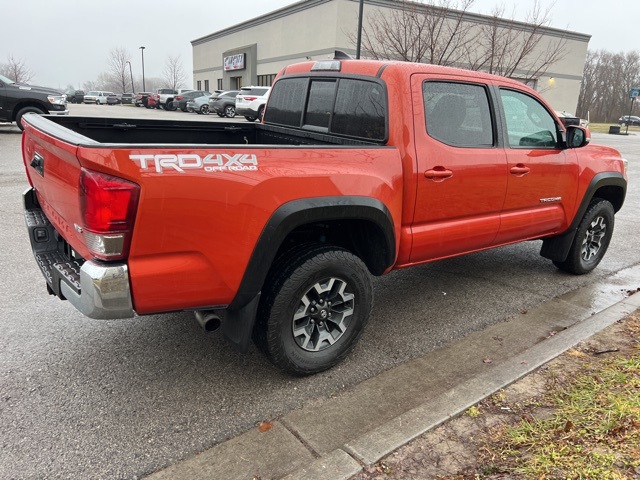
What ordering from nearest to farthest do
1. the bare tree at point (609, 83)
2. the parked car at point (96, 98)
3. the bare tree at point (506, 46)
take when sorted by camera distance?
the bare tree at point (506, 46), the parked car at point (96, 98), the bare tree at point (609, 83)

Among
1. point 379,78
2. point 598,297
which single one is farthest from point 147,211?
point 598,297

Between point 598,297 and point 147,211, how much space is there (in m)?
4.32

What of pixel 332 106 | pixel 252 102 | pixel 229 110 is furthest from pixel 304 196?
pixel 229 110

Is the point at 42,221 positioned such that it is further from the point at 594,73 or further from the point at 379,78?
the point at 594,73

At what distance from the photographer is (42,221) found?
3.28 meters

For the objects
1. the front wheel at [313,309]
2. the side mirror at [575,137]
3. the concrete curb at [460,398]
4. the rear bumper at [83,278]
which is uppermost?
the side mirror at [575,137]

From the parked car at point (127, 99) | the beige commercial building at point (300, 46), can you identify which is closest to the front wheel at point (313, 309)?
the beige commercial building at point (300, 46)

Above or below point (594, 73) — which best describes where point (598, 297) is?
below

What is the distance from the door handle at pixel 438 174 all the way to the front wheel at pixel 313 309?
0.81 meters

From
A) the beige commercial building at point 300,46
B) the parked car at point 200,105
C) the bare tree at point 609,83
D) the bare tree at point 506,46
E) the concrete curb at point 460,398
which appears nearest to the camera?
the concrete curb at point 460,398

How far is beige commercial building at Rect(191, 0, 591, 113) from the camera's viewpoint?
32.0 metres

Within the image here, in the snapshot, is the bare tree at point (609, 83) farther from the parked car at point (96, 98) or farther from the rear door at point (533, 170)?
the rear door at point (533, 170)

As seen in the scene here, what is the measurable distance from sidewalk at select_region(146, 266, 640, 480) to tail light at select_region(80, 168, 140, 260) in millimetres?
1098

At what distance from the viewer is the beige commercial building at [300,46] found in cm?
3197
